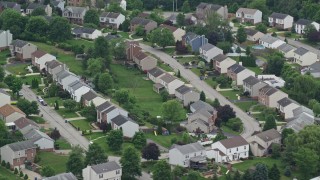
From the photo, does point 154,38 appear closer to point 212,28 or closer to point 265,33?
point 212,28

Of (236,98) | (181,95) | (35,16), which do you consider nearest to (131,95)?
(181,95)

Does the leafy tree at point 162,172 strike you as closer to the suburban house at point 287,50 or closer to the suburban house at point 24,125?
the suburban house at point 24,125

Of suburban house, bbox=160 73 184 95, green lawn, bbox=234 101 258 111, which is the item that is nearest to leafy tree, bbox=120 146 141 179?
green lawn, bbox=234 101 258 111

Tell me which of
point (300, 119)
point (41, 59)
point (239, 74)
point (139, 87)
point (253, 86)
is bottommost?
point (139, 87)

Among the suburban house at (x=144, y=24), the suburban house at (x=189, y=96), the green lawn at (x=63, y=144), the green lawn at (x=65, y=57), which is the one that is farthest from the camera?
the suburban house at (x=144, y=24)

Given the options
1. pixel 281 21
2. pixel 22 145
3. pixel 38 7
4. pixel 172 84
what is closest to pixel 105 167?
pixel 22 145

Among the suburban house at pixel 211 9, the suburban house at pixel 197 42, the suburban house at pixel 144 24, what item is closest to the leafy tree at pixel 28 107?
the suburban house at pixel 197 42

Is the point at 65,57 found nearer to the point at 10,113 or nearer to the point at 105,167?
the point at 10,113
